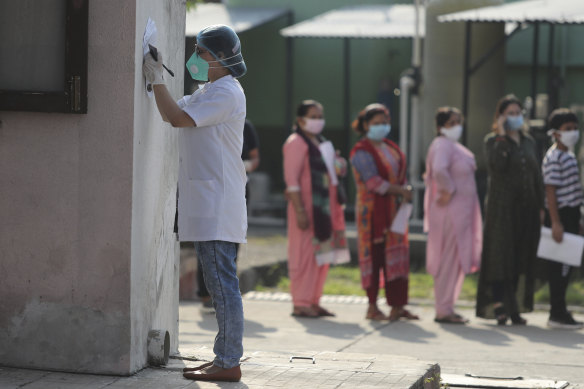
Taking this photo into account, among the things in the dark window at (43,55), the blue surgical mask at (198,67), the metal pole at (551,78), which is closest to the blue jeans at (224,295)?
the blue surgical mask at (198,67)

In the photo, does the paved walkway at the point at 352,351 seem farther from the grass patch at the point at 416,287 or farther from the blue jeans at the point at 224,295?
the grass patch at the point at 416,287

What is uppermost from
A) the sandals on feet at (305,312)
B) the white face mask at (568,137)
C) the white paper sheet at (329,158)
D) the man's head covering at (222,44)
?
the man's head covering at (222,44)

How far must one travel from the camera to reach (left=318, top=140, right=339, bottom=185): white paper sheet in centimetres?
940

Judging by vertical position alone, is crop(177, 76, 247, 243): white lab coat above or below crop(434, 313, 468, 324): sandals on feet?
above

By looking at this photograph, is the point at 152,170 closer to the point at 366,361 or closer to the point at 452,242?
the point at 366,361

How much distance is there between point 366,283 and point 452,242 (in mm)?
754

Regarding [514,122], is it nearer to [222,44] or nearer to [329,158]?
[329,158]

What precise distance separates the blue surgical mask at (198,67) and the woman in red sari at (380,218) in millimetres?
3949

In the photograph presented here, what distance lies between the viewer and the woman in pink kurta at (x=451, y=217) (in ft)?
29.9

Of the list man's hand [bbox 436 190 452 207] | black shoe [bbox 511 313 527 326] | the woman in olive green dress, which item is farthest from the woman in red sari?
black shoe [bbox 511 313 527 326]

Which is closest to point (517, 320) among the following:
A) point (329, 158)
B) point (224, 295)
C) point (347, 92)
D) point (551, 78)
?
point (329, 158)

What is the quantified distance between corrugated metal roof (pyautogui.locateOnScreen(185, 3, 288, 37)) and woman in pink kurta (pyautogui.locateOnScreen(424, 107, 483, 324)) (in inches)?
346

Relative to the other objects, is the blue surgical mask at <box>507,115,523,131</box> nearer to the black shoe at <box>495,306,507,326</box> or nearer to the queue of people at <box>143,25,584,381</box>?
the queue of people at <box>143,25,584,381</box>

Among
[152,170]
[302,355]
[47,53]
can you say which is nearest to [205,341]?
[302,355]
